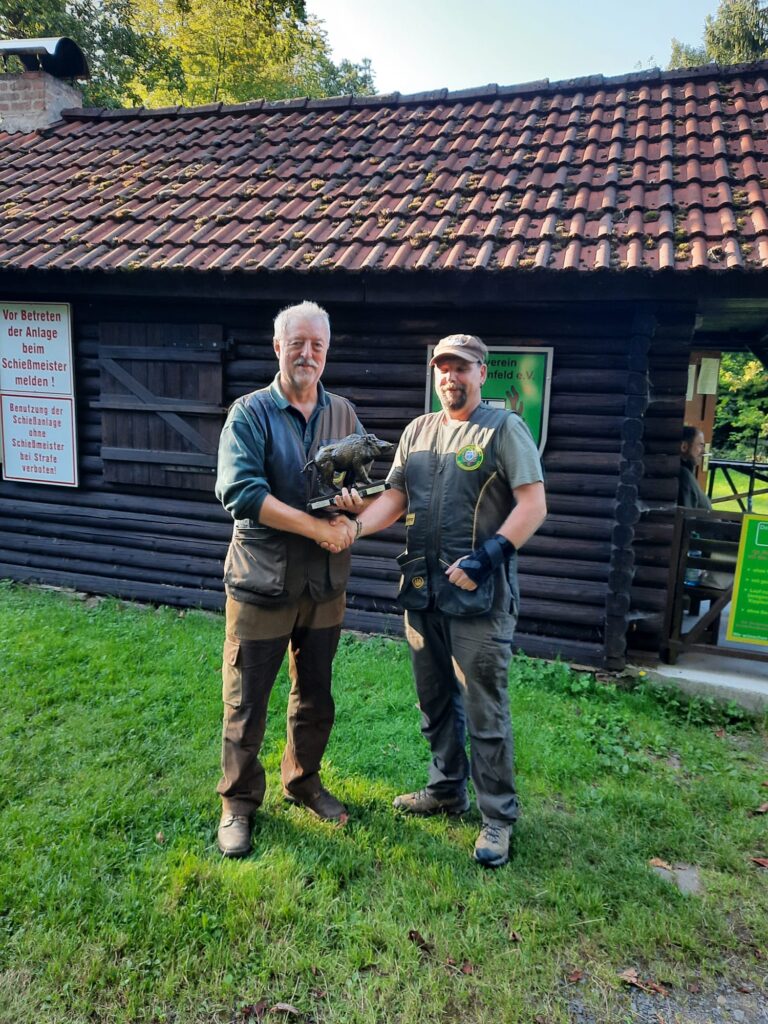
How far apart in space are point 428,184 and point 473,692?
4546mm

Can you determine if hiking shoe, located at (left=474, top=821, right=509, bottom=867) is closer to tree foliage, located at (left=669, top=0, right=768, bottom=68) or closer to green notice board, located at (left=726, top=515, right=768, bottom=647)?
green notice board, located at (left=726, top=515, right=768, bottom=647)

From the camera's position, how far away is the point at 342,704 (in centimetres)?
436

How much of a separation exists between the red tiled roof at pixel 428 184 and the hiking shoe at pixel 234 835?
11.8 ft

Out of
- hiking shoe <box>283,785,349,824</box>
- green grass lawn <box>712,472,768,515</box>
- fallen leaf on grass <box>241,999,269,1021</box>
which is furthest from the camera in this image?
green grass lawn <box>712,472,768,515</box>

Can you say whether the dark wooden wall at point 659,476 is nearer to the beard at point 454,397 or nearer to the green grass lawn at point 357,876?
the green grass lawn at point 357,876

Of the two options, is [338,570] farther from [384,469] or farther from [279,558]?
[384,469]

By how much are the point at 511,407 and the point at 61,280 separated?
4.03m

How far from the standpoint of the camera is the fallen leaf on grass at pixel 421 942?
96.9 inches

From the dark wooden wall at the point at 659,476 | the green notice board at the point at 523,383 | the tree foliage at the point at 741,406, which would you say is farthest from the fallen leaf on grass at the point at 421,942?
the tree foliage at the point at 741,406

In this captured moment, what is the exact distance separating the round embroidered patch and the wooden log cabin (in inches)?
84.0

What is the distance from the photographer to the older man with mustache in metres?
2.69

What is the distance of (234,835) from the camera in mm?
2902

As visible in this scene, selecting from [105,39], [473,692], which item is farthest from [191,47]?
[473,692]

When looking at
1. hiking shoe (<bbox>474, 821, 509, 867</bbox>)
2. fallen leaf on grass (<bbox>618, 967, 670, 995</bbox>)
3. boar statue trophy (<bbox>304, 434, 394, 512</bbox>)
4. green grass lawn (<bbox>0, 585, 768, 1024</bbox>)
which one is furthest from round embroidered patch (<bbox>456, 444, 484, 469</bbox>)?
fallen leaf on grass (<bbox>618, 967, 670, 995</bbox>)
